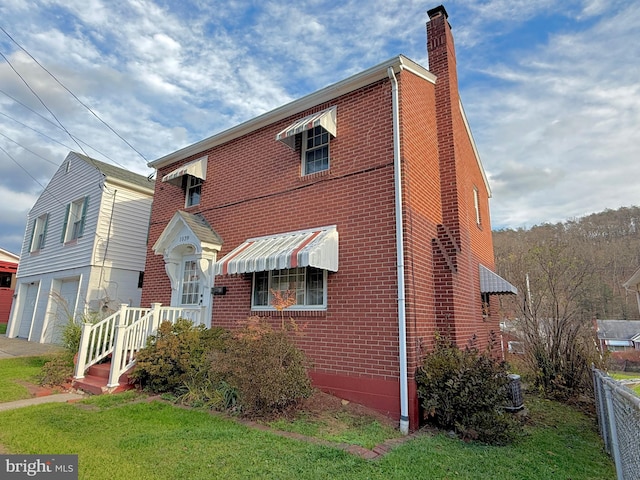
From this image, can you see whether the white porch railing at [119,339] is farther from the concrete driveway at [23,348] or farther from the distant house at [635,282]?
the distant house at [635,282]

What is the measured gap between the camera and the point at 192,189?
41.3 feet

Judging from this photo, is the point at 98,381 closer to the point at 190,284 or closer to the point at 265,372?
the point at 190,284

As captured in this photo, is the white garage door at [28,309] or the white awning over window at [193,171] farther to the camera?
the white garage door at [28,309]

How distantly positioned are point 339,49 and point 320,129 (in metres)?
3.13

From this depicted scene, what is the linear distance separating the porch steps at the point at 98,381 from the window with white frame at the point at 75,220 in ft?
30.0

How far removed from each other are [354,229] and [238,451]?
4959 millimetres

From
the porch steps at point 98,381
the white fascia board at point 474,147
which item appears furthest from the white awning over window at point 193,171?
the white fascia board at point 474,147

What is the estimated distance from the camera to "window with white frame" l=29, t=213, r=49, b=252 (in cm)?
1923

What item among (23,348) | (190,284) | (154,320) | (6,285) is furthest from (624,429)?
(6,285)

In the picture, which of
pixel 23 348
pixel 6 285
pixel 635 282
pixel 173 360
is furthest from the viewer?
pixel 6 285

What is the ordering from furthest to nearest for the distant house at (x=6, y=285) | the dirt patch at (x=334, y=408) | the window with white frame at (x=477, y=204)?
the distant house at (x=6, y=285), the window with white frame at (x=477, y=204), the dirt patch at (x=334, y=408)

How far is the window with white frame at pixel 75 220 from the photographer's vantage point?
16.4 meters

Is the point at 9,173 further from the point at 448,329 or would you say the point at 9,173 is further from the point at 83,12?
the point at 448,329

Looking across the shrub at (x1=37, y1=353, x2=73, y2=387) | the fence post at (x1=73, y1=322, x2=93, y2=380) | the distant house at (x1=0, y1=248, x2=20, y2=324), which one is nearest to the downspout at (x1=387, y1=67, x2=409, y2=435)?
the fence post at (x1=73, y1=322, x2=93, y2=380)
